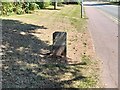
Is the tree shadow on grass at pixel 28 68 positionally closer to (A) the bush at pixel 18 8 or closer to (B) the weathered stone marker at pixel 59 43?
(B) the weathered stone marker at pixel 59 43

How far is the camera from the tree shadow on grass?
6480 millimetres

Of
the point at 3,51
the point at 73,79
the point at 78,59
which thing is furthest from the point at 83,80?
the point at 3,51

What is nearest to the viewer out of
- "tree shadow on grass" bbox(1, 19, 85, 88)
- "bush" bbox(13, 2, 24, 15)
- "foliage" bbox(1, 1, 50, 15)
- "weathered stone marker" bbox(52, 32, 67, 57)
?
"tree shadow on grass" bbox(1, 19, 85, 88)

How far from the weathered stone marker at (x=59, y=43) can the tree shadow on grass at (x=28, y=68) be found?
1.34 feet

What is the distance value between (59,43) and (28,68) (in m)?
1.60

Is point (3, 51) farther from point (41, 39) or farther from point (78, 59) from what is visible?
point (41, 39)

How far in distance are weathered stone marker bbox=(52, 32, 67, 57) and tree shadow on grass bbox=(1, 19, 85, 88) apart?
0.41 m

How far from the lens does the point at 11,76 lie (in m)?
6.73

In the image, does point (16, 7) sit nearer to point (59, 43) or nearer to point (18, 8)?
point (18, 8)

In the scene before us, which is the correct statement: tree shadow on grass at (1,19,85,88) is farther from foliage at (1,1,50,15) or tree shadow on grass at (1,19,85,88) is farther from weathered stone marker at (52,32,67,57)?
foliage at (1,1,50,15)

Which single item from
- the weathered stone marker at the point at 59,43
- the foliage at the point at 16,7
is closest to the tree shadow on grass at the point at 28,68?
the weathered stone marker at the point at 59,43

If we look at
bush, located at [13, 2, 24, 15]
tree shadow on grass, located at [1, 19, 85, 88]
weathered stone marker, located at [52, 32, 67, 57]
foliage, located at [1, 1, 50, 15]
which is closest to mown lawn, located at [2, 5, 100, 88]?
tree shadow on grass, located at [1, 19, 85, 88]

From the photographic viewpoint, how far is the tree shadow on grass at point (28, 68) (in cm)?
648

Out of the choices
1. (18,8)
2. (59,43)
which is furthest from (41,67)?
(18,8)
